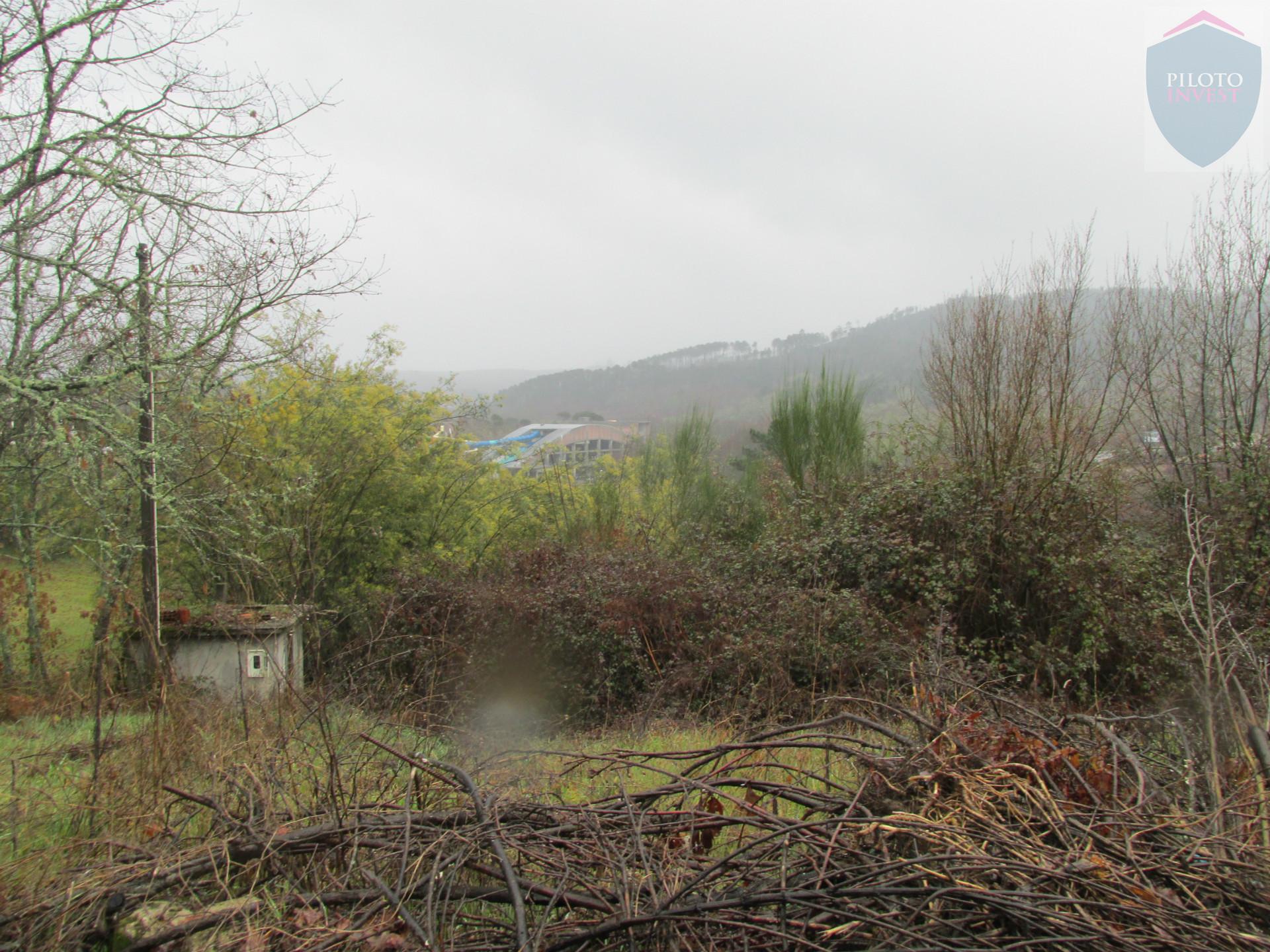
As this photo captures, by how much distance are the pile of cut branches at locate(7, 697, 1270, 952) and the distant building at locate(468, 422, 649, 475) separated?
1065 centimetres

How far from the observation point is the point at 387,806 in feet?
9.48

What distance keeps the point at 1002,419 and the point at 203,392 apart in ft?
30.5

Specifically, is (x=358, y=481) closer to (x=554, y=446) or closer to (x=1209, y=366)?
(x=554, y=446)

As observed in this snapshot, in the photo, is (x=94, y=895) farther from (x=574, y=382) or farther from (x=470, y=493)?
(x=574, y=382)

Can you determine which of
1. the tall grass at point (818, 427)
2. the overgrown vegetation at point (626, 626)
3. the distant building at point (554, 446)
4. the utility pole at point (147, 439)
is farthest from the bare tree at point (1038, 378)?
the utility pole at point (147, 439)

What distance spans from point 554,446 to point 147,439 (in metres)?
7.90

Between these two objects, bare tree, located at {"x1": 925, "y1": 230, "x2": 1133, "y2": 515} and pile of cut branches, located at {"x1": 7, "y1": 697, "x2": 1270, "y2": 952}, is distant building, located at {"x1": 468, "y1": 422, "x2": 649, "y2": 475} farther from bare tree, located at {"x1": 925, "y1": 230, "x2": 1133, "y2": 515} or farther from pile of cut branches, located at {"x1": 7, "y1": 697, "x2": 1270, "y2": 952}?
pile of cut branches, located at {"x1": 7, "y1": 697, "x2": 1270, "y2": 952}

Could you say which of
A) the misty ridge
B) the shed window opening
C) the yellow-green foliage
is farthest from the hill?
the shed window opening

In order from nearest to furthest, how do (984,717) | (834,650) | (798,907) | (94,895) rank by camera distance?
1. (798,907)
2. (94,895)
3. (984,717)
4. (834,650)

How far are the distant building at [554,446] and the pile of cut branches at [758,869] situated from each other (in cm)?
1065

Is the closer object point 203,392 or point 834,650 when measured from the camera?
point 203,392

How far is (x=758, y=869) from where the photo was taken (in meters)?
2.31

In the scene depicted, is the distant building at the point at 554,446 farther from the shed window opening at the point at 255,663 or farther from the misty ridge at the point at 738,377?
the shed window opening at the point at 255,663

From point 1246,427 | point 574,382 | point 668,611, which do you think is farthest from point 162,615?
point 574,382
